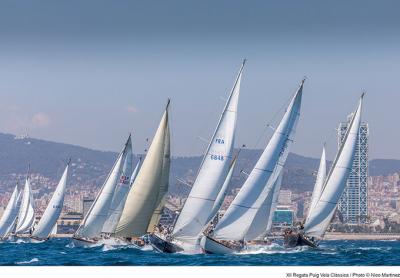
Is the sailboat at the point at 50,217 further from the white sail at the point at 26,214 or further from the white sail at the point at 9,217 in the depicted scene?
the white sail at the point at 26,214

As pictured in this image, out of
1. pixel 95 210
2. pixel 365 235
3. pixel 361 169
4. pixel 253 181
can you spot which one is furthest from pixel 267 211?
pixel 361 169

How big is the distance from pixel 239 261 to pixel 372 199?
529 ft

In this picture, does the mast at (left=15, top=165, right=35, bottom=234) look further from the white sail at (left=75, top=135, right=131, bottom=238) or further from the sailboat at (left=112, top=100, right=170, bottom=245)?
the sailboat at (left=112, top=100, right=170, bottom=245)

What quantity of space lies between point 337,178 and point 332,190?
0.34 meters

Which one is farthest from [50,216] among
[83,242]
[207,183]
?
[207,183]

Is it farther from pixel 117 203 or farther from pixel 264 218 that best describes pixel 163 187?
pixel 117 203

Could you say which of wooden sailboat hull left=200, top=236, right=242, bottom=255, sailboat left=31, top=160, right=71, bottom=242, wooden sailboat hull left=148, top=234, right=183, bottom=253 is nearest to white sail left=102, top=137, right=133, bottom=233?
sailboat left=31, top=160, right=71, bottom=242

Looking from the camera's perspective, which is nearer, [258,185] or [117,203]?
[258,185]

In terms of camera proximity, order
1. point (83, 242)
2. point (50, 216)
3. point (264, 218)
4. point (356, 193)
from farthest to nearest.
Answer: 1. point (356, 193)
2. point (50, 216)
3. point (83, 242)
4. point (264, 218)

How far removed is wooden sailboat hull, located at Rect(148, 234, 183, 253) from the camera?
23203 millimetres

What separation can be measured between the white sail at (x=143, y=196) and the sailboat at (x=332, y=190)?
13.1ft

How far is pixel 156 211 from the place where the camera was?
90.6 feet

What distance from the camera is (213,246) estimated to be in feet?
75.1
